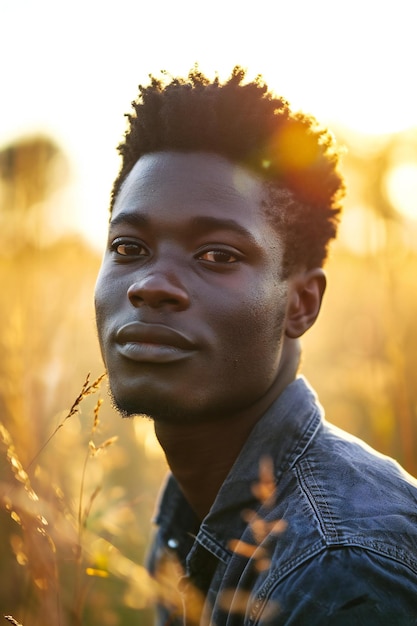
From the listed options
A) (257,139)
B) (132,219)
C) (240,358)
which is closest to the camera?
(240,358)

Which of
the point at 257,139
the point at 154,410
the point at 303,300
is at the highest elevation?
the point at 257,139

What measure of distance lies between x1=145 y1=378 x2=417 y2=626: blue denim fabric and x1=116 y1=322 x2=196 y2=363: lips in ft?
1.51

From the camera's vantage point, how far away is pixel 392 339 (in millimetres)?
2857

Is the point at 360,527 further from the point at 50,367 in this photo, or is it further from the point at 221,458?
the point at 50,367

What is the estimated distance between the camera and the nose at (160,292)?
2.13 meters

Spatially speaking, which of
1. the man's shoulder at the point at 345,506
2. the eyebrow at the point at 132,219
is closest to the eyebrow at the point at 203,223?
the eyebrow at the point at 132,219

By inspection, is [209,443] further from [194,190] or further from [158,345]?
[194,190]

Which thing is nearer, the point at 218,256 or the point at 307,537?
the point at 307,537

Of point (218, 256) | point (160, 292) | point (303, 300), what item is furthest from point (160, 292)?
point (303, 300)

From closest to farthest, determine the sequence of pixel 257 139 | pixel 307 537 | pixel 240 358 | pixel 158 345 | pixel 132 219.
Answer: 1. pixel 307 537
2. pixel 158 345
3. pixel 240 358
4. pixel 132 219
5. pixel 257 139

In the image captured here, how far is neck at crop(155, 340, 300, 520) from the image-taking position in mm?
2377

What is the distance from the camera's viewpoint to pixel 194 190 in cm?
234

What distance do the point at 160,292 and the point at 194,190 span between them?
16.3 inches

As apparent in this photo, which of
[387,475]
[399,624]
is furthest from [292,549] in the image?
[387,475]
